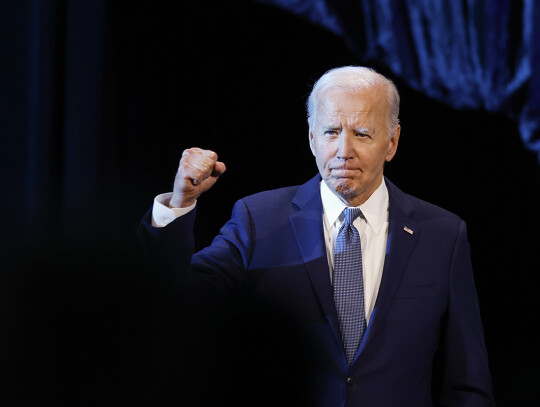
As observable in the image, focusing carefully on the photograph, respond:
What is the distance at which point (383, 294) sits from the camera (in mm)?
1484

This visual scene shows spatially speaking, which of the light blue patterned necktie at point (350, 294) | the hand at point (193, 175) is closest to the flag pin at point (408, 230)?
the light blue patterned necktie at point (350, 294)

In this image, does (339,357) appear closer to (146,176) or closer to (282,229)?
(282,229)

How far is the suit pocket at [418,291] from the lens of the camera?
1.51 metres

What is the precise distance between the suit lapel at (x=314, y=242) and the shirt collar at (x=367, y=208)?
0.02m

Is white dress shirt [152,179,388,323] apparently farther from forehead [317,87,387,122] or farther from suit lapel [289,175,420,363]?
forehead [317,87,387,122]

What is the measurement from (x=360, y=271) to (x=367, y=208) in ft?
0.56

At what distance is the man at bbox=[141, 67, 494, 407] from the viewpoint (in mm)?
1488

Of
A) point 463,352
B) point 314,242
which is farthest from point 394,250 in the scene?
point 463,352

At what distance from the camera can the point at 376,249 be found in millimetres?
1572

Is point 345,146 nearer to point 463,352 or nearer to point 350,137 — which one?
point 350,137

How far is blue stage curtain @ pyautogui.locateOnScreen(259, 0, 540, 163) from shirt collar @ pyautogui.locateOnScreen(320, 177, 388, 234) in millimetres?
651

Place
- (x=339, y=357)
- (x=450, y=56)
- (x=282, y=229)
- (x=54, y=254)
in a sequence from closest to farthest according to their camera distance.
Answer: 1. (x=339, y=357)
2. (x=282, y=229)
3. (x=54, y=254)
4. (x=450, y=56)

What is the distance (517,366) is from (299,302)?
1.04 m

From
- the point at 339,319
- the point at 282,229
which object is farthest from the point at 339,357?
the point at 282,229
